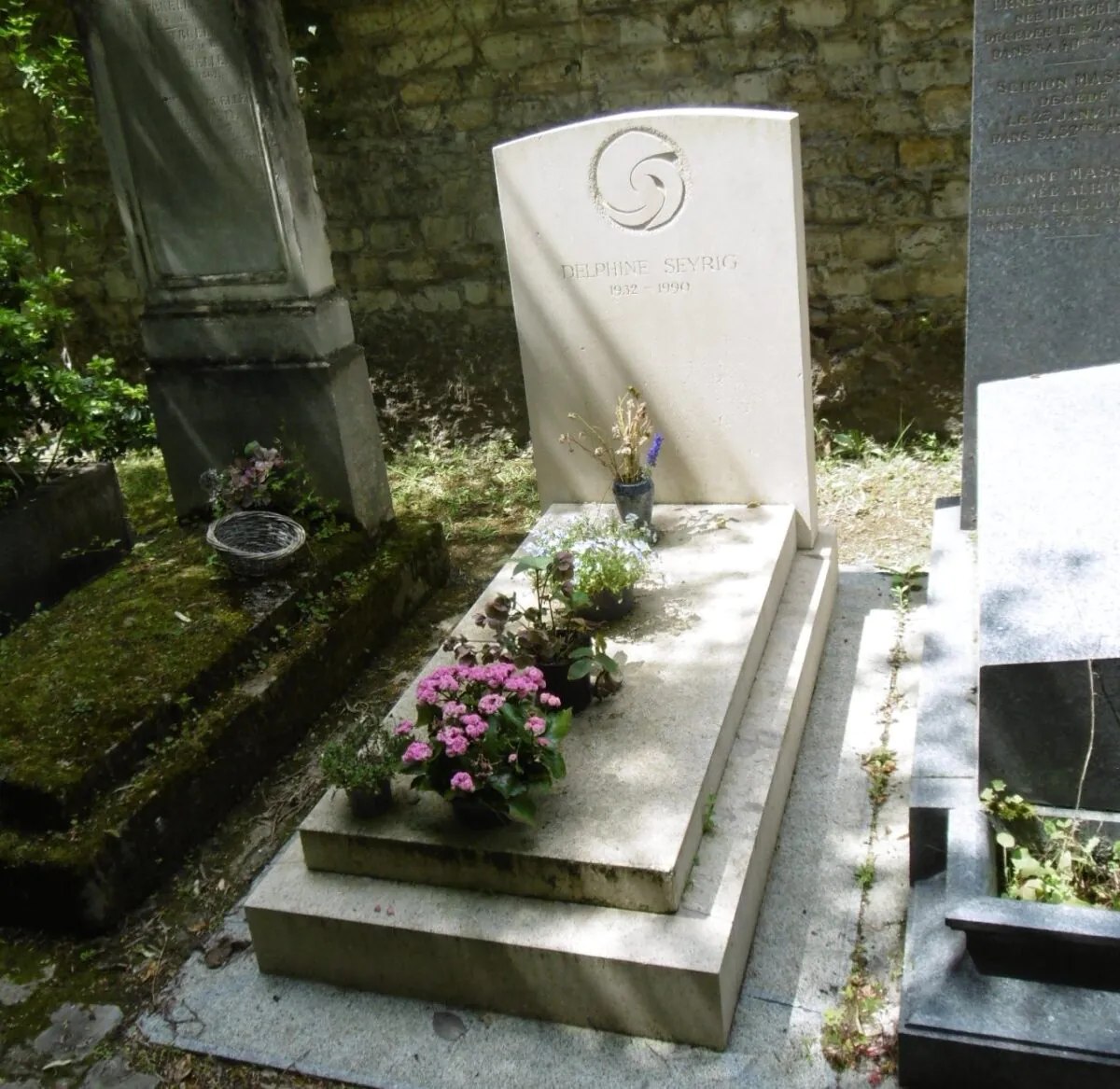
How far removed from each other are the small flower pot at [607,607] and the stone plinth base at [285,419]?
1472 mm

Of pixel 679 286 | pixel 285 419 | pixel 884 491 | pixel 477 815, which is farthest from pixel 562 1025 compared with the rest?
pixel 884 491

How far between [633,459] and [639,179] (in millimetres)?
1021

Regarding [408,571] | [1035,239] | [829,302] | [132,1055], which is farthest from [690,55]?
[132,1055]

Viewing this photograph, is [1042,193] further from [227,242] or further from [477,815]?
[227,242]

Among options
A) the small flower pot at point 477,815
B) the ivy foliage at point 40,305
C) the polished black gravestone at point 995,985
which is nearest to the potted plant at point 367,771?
the small flower pot at point 477,815

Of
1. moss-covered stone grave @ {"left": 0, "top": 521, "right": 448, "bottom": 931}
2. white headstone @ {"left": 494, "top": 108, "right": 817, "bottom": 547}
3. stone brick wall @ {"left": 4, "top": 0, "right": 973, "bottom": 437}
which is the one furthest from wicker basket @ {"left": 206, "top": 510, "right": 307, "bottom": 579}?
stone brick wall @ {"left": 4, "top": 0, "right": 973, "bottom": 437}

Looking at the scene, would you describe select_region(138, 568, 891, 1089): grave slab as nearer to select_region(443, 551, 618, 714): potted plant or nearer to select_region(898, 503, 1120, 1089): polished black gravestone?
select_region(898, 503, 1120, 1089): polished black gravestone

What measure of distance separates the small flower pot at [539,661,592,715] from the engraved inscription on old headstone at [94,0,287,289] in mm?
2218

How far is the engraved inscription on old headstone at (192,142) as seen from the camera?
14.8 feet

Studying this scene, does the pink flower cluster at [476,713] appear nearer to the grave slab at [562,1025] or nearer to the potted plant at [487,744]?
the potted plant at [487,744]

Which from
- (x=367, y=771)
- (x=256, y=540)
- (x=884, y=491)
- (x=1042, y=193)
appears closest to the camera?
(x=367, y=771)

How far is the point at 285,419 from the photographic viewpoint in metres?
4.92

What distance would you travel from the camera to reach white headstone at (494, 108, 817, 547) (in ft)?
13.8

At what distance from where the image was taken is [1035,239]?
4043 millimetres
